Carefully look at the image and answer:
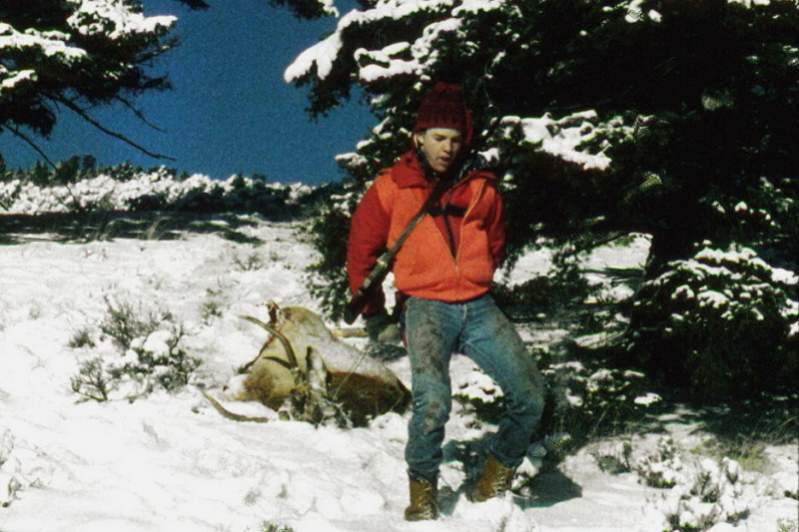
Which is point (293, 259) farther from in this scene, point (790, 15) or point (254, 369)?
point (790, 15)

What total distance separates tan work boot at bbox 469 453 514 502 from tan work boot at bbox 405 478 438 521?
1.22ft

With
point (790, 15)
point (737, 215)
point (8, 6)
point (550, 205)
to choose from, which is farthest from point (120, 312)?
point (8, 6)

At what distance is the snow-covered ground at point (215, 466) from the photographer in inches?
131

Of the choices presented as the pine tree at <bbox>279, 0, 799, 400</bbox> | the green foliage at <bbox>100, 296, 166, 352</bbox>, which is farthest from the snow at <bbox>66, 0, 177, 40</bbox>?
the pine tree at <bbox>279, 0, 799, 400</bbox>

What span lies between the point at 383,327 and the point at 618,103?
7.88ft

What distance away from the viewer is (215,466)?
3.96 m

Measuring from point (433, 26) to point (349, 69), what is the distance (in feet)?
3.79

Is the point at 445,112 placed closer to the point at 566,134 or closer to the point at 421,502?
the point at 566,134

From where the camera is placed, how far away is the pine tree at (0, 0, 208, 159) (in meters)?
9.35

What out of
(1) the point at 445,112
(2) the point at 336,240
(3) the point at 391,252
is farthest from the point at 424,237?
(2) the point at 336,240

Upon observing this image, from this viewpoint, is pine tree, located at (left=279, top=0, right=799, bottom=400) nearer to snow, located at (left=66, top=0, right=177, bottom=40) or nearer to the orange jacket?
the orange jacket

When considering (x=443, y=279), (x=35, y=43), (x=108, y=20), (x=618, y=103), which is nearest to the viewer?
(x=443, y=279)

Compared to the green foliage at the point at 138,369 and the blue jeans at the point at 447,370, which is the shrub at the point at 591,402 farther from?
the green foliage at the point at 138,369

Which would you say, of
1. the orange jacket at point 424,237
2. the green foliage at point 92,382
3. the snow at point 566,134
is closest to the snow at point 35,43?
the green foliage at point 92,382
